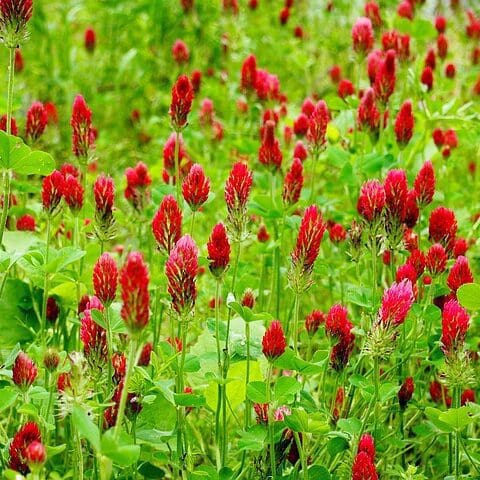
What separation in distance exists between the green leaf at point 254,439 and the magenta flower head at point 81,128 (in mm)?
831

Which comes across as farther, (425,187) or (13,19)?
(425,187)

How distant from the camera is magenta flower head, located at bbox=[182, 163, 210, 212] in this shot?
205cm

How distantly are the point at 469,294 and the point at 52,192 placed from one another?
2.95 ft

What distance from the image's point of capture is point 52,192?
207 centimetres

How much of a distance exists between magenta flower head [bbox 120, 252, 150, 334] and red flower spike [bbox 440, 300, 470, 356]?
0.71m

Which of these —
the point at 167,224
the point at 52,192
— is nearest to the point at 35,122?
the point at 52,192

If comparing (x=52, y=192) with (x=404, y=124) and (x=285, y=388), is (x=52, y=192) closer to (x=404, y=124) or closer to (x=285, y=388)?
(x=285, y=388)

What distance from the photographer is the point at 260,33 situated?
5574mm

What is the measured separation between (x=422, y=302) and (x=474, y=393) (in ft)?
1.01

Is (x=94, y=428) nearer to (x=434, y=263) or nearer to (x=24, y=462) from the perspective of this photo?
(x=24, y=462)

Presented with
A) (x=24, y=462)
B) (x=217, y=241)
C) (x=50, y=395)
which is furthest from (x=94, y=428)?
(x=217, y=241)

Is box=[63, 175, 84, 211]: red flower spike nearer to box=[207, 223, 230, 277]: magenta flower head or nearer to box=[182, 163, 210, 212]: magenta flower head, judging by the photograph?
box=[182, 163, 210, 212]: magenta flower head

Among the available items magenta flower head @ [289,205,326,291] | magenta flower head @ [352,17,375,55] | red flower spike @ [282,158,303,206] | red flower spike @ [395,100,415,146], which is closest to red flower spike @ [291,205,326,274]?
magenta flower head @ [289,205,326,291]

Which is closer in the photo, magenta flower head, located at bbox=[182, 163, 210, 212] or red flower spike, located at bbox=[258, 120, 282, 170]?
magenta flower head, located at bbox=[182, 163, 210, 212]
